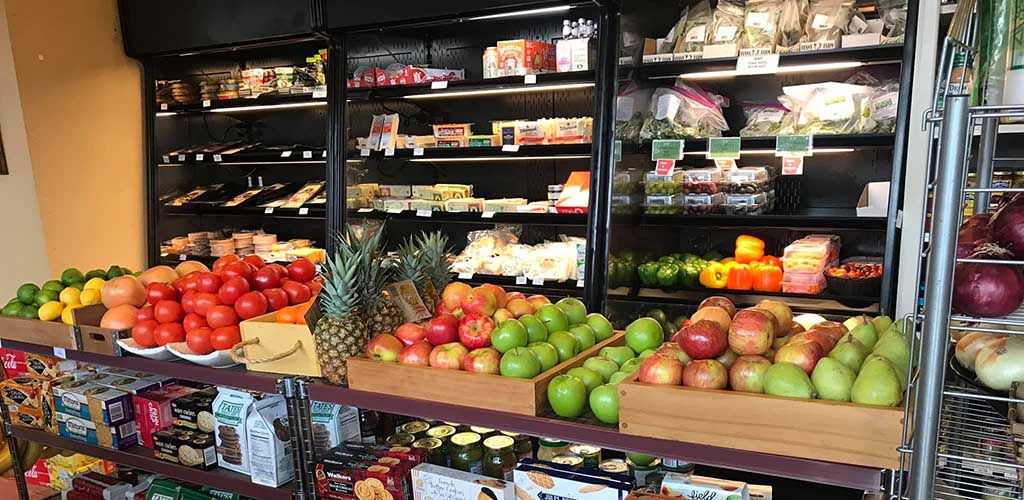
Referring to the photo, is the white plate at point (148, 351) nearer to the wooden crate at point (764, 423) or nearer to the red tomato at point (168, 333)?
the red tomato at point (168, 333)

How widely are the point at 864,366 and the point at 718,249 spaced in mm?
2530

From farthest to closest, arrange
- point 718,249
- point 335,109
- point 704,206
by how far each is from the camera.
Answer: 1. point 335,109
2. point 718,249
3. point 704,206

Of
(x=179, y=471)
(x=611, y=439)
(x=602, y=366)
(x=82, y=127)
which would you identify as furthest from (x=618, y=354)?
(x=82, y=127)

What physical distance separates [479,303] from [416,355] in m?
0.26

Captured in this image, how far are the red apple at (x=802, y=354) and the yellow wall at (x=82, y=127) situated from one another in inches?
182

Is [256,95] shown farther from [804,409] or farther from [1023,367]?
[1023,367]

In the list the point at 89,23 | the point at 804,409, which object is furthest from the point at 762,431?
the point at 89,23

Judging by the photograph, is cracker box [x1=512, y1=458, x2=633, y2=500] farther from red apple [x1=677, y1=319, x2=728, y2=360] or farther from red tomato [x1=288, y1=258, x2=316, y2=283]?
red tomato [x1=288, y1=258, x2=316, y2=283]

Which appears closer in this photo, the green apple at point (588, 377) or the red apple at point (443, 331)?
the green apple at point (588, 377)

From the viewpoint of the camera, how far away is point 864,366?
133cm

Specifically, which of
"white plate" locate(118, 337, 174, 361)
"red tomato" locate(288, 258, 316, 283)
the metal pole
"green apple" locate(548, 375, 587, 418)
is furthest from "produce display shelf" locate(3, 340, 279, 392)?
the metal pole

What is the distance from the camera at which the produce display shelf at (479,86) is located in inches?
138

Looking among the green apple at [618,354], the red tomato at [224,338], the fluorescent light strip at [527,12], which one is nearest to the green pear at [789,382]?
the green apple at [618,354]

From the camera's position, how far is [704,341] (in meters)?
1.49
